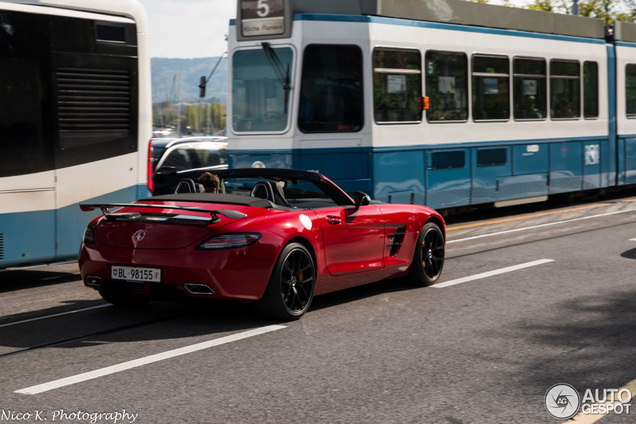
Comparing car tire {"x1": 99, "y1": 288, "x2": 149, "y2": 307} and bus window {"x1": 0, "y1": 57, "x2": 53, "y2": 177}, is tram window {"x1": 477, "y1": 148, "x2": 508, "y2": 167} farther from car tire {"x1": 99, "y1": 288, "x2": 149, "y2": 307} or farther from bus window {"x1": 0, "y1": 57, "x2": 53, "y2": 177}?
car tire {"x1": 99, "y1": 288, "x2": 149, "y2": 307}

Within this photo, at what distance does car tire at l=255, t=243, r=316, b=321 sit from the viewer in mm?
7210

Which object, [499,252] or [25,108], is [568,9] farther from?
[25,108]

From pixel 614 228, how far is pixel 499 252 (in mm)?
3542

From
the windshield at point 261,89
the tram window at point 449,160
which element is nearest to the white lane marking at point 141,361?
the windshield at point 261,89

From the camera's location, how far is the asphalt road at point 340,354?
4.98m

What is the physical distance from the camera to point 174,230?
278 inches

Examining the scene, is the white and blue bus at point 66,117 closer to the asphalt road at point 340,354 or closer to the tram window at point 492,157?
the asphalt road at point 340,354

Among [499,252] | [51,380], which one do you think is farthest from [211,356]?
[499,252]

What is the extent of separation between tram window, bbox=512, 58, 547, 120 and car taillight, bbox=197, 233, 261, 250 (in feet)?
36.0

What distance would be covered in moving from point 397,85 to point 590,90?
634 cm

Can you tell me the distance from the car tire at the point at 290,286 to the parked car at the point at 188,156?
9473mm

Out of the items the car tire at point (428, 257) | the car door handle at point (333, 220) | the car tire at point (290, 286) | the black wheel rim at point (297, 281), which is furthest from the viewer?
the car tire at point (428, 257)

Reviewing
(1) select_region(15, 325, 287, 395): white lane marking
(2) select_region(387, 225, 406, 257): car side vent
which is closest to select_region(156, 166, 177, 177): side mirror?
(2) select_region(387, 225, 406, 257): car side vent

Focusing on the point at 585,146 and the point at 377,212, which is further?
the point at 585,146
